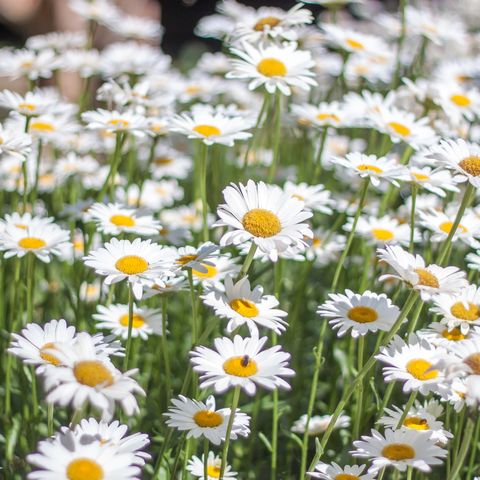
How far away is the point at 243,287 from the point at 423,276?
0.30 meters

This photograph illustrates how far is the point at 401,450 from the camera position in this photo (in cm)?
124

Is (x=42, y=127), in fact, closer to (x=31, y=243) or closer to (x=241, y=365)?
(x=31, y=243)

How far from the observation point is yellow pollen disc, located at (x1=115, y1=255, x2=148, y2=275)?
139 cm

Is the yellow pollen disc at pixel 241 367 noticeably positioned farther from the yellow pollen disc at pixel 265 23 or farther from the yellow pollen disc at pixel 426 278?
the yellow pollen disc at pixel 265 23

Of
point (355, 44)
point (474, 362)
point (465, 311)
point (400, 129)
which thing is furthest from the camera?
point (355, 44)

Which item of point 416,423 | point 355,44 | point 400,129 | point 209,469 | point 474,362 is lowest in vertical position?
point 209,469

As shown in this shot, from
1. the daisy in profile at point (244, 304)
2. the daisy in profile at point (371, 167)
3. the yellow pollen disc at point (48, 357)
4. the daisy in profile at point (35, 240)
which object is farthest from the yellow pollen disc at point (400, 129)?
the yellow pollen disc at point (48, 357)

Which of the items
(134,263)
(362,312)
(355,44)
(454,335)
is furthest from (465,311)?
(355,44)

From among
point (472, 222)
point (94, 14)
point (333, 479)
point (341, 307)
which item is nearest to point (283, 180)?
point (94, 14)

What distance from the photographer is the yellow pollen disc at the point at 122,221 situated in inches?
69.0

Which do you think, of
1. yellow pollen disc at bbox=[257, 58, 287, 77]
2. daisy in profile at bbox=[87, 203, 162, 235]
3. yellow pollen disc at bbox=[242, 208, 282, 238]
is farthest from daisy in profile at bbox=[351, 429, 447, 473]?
yellow pollen disc at bbox=[257, 58, 287, 77]

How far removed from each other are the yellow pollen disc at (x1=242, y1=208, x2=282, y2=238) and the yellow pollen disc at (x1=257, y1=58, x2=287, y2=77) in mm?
567

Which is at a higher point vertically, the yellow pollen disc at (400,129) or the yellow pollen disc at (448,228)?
the yellow pollen disc at (400,129)

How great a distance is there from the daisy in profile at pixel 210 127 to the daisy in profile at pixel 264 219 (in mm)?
300
